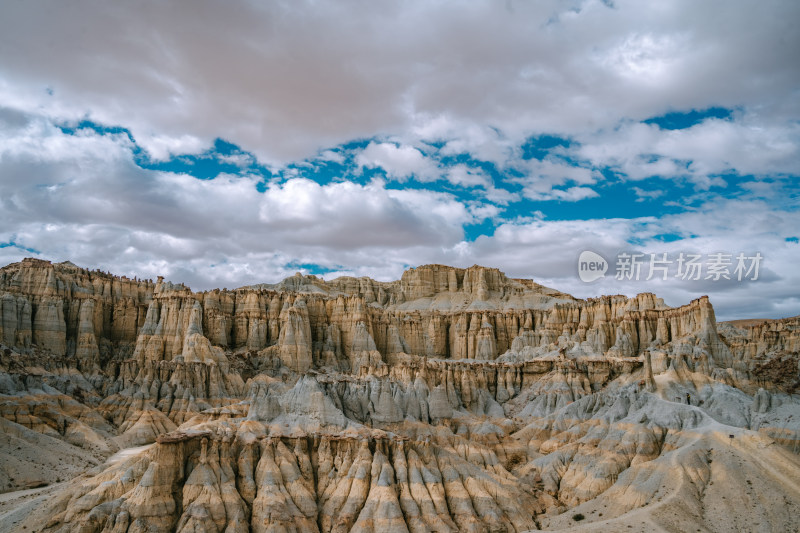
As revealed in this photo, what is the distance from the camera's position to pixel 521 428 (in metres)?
89.7

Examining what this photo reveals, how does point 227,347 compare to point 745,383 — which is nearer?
point 745,383

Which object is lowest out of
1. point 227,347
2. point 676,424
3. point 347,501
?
point 347,501

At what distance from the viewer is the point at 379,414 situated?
82750 mm

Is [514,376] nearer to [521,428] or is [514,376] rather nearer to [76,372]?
[521,428]

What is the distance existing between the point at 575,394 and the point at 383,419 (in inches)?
1192

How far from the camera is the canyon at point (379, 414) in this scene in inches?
2270

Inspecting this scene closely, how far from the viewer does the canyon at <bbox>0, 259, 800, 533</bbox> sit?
5766cm

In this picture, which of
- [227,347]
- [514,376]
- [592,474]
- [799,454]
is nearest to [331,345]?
[227,347]

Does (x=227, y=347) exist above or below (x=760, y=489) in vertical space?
above

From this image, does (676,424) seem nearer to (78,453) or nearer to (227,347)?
(78,453)

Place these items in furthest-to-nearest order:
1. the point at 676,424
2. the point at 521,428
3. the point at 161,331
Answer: the point at 161,331 < the point at 521,428 < the point at 676,424

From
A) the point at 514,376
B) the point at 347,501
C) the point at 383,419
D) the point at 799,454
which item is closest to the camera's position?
the point at 347,501

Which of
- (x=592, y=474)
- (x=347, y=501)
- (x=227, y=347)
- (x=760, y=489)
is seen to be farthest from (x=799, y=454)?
(x=227, y=347)

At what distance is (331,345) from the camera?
5344 inches
